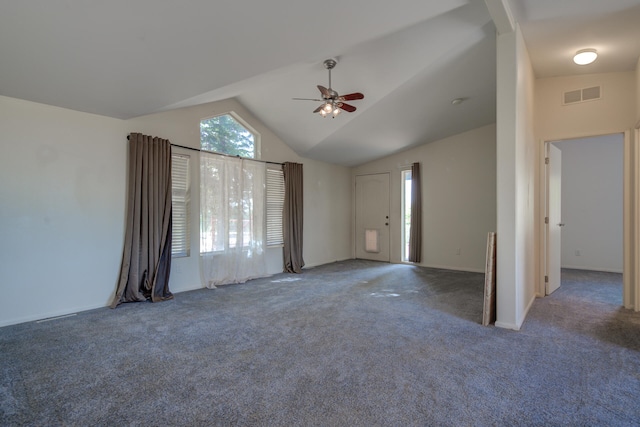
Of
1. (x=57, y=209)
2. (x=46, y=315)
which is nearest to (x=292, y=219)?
(x=57, y=209)

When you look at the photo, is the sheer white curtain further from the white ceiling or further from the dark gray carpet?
the white ceiling

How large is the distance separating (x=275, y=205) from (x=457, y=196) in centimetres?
370

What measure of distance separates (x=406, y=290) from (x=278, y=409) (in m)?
3.14

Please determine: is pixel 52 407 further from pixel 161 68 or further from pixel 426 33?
pixel 426 33

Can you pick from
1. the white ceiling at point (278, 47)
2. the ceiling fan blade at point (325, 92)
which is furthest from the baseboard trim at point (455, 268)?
the ceiling fan blade at point (325, 92)

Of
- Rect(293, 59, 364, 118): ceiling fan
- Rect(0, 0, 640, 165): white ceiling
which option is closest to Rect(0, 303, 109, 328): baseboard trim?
Rect(0, 0, 640, 165): white ceiling

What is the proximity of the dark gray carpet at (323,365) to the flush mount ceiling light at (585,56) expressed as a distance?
111 inches

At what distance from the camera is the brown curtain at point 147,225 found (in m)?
3.89

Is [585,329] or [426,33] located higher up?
[426,33]

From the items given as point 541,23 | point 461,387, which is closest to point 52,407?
point 461,387

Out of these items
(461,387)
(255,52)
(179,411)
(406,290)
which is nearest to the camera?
(179,411)

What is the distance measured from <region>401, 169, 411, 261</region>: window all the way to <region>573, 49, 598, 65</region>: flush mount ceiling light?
12.5 ft

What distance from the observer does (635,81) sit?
3496 mm

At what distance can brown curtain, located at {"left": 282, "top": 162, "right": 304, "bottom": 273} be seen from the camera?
5.94 meters
